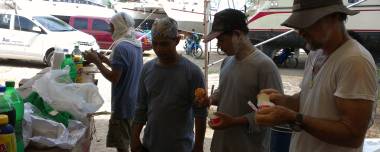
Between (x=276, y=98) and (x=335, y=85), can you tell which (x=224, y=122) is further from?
(x=335, y=85)

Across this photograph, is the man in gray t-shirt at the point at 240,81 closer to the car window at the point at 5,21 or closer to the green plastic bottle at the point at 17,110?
the green plastic bottle at the point at 17,110

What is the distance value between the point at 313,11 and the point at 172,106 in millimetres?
1260

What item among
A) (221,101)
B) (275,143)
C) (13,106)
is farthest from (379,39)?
(13,106)

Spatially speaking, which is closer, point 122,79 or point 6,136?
point 6,136

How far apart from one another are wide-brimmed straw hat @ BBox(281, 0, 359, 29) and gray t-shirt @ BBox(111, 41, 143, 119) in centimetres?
232

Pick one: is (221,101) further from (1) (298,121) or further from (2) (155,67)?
(1) (298,121)

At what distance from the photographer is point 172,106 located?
276cm

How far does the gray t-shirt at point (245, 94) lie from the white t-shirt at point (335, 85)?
1.70 feet

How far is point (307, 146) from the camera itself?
6.43ft

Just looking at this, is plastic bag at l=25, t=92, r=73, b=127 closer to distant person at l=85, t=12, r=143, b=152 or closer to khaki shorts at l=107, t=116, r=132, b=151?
distant person at l=85, t=12, r=143, b=152

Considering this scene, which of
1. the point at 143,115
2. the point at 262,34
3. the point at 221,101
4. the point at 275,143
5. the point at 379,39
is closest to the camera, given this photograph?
the point at 221,101

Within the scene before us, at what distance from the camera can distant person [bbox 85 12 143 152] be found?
3893 millimetres

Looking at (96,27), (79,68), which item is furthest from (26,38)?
(79,68)

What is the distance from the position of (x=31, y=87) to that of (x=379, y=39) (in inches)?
523
